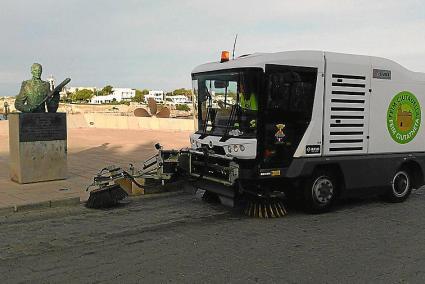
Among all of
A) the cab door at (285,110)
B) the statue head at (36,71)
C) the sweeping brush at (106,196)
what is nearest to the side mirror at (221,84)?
the cab door at (285,110)

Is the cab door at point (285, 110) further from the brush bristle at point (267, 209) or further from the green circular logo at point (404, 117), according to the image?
the green circular logo at point (404, 117)

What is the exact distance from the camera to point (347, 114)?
313 inches

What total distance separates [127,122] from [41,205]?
83.0ft

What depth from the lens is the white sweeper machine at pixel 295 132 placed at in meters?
7.21

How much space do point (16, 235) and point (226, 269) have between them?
321 centimetres

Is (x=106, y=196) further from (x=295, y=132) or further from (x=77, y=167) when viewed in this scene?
(x=77, y=167)

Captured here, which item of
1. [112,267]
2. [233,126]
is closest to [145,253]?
[112,267]

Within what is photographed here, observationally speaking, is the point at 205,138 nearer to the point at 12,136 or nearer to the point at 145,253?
the point at 145,253

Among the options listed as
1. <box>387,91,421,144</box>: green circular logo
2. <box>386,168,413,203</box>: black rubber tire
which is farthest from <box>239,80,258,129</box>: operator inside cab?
<box>386,168,413,203</box>: black rubber tire

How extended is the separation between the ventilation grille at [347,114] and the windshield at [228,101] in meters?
1.48

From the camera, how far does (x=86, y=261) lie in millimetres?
5324

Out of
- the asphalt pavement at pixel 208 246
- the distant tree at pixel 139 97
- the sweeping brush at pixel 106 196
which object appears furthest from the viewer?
the distant tree at pixel 139 97

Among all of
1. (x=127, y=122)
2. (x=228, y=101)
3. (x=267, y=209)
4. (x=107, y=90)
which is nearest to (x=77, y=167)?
(x=228, y=101)

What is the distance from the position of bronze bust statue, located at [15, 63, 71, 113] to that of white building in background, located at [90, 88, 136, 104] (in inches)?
4558
